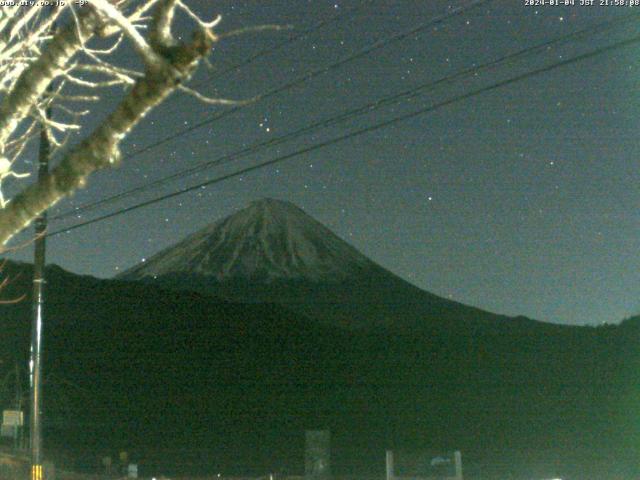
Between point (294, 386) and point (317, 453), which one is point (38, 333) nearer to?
point (317, 453)

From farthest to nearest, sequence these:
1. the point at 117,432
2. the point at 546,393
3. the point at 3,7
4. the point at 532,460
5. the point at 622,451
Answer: the point at 546,393 → the point at 117,432 → the point at 622,451 → the point at 532,460 → the point at 3,7

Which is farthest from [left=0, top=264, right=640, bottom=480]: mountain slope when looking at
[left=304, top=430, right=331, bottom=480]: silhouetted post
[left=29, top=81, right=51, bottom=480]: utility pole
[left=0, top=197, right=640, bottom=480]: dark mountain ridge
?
[left=29, top=81, right=51, bottom=480]: utility pole

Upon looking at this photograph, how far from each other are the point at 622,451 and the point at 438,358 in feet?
270

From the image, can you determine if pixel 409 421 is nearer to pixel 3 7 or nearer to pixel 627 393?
pixel 627 393

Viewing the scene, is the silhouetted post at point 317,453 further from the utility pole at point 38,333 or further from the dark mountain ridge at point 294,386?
the dark mountain ridge at point 294,386

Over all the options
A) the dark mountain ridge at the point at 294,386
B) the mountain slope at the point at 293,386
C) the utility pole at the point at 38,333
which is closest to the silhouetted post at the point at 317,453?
the utility pole at the point at 38,333

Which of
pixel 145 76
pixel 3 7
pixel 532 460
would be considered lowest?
pixel 532 460

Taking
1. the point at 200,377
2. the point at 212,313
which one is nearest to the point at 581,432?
the point at 200,377

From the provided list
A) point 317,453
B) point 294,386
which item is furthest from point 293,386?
point 317,453

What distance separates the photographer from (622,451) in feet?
262

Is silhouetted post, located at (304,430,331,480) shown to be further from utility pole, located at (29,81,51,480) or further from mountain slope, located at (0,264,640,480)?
mountain slope, located at (0,264,640,480)

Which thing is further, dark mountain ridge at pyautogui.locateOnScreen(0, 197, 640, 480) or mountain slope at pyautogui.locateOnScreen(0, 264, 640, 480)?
mountain slope at pyautogui.locateOnScreen(0, 264, 640, 480)

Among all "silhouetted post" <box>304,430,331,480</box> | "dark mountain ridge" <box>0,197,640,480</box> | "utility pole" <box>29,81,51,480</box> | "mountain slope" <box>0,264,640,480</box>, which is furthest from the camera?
"mountain slope" <box>0,264,640,480</box>

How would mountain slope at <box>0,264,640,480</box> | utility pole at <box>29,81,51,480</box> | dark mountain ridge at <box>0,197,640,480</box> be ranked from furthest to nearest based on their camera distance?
mountain slope at <box>0,264,640,480</box> < dark mountain ridge at <box>0,197,640,480</box> < utility pole at <box>29,81,51,480</box>
